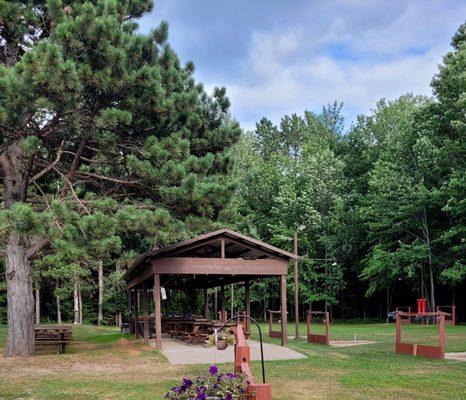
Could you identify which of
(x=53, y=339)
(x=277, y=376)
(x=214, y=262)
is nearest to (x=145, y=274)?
(x=214, y=262)

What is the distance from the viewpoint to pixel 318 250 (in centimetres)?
3672

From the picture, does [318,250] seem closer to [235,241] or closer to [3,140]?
[235,241]

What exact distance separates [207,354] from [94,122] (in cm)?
608

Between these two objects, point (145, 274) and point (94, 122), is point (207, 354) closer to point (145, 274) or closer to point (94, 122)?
point (145, 274)

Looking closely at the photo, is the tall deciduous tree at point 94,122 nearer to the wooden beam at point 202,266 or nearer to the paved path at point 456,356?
the wooden beam at point 202,266

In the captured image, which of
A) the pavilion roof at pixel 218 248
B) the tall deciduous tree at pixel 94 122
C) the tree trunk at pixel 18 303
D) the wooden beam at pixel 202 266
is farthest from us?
the wooden beam at pixel 202 266

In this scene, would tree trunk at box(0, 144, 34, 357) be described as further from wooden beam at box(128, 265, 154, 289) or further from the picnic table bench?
wooden beam at box(128, 265, 154, 289)

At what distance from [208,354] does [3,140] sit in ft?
22.6

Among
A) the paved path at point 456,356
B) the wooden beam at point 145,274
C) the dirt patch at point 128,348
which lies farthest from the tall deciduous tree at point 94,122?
the paved path at point 456,356

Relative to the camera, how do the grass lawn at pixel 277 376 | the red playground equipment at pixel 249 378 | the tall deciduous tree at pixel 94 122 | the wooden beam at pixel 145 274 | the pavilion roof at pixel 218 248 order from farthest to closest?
the wooden beam at pixel 145 274, the pavilion roof at pixel 218 248, the tall deciduous tree at pixel 94 122, the grass lawn at pixel 277 376, the red playground equipment at pixel 249 378

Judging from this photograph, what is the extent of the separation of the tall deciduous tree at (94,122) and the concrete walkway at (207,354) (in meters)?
3.17

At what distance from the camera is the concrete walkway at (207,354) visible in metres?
11.9

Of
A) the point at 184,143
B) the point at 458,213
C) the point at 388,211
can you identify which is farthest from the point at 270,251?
the point at 388,211

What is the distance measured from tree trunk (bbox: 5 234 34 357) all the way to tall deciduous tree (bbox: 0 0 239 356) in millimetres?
24
